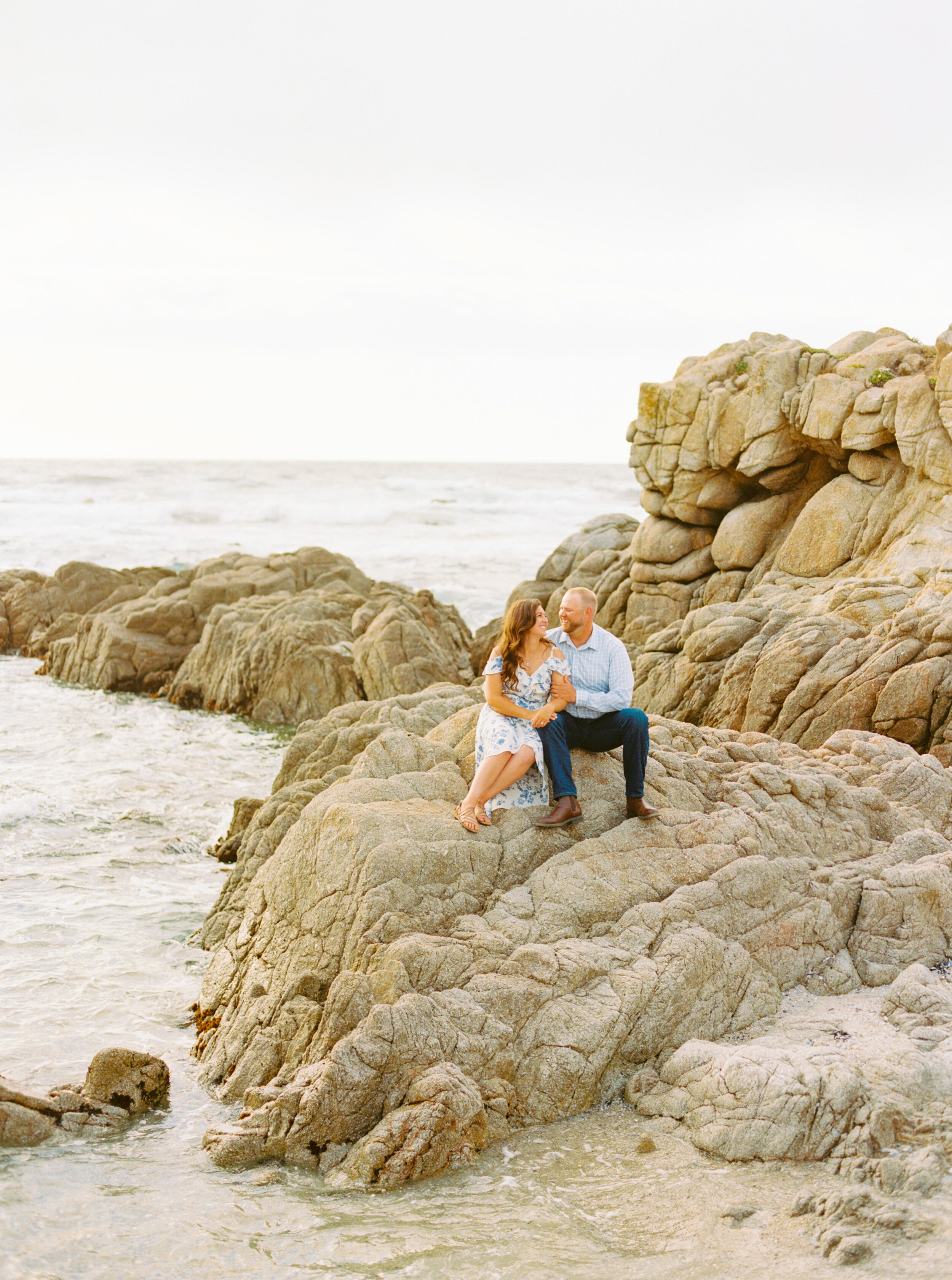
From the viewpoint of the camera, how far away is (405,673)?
73.5 ft

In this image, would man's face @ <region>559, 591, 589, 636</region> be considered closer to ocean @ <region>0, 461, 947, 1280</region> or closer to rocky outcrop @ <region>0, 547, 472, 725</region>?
ocean @ <region>0, 461, 947, 1280</region>

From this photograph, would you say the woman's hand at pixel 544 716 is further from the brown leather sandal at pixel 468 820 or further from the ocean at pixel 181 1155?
the ocean at pixel 181 1155

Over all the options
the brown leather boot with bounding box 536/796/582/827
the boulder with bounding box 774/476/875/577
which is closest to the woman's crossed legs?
the brown leather boot with bounding box 536/796/582/827

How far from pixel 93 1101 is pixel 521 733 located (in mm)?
3719

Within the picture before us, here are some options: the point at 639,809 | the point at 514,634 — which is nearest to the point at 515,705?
the point at 514,634

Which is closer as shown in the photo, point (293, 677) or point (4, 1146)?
point (4, 1146)

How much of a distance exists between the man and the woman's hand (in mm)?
74

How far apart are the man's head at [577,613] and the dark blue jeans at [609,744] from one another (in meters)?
0.64

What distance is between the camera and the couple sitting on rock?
→ 806cm

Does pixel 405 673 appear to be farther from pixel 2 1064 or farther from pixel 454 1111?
pixel 454 1111

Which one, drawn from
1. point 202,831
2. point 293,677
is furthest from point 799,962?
point 293,677

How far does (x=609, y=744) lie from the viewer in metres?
8.38

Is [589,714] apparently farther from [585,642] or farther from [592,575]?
[592,575]

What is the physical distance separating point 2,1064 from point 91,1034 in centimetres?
77
